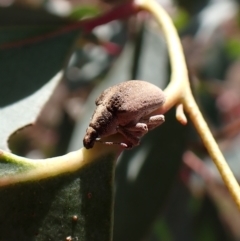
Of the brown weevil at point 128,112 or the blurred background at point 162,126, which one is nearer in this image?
the brown weevil at point 128,112

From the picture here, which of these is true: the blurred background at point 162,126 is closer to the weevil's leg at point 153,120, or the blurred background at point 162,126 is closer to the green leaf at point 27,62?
the green leaf at point 27,62

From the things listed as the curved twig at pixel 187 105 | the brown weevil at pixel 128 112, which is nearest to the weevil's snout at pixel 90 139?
the brown weevil at pixel 128 112

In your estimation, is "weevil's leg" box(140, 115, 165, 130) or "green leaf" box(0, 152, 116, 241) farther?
"weevil's leg" box(140, 115, 165, 130)

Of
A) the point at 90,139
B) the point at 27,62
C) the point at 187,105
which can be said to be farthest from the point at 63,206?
the point at 27,62

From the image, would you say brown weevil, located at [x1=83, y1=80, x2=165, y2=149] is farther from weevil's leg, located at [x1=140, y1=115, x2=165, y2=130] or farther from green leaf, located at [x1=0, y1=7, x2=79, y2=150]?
green leaf, located at [x1=0, y1=7, x2=79, y2=150]

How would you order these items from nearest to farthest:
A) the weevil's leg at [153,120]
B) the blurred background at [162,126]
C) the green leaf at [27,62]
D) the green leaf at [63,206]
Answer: the green leaf at [63,206], the weevil's leg at [153,120], the green leaf at [27,62], the blurred background at [162,126]

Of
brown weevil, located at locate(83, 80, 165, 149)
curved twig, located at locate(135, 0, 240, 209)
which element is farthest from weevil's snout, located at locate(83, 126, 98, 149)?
curved twig, located at locate(135, 0, 240, 209)
